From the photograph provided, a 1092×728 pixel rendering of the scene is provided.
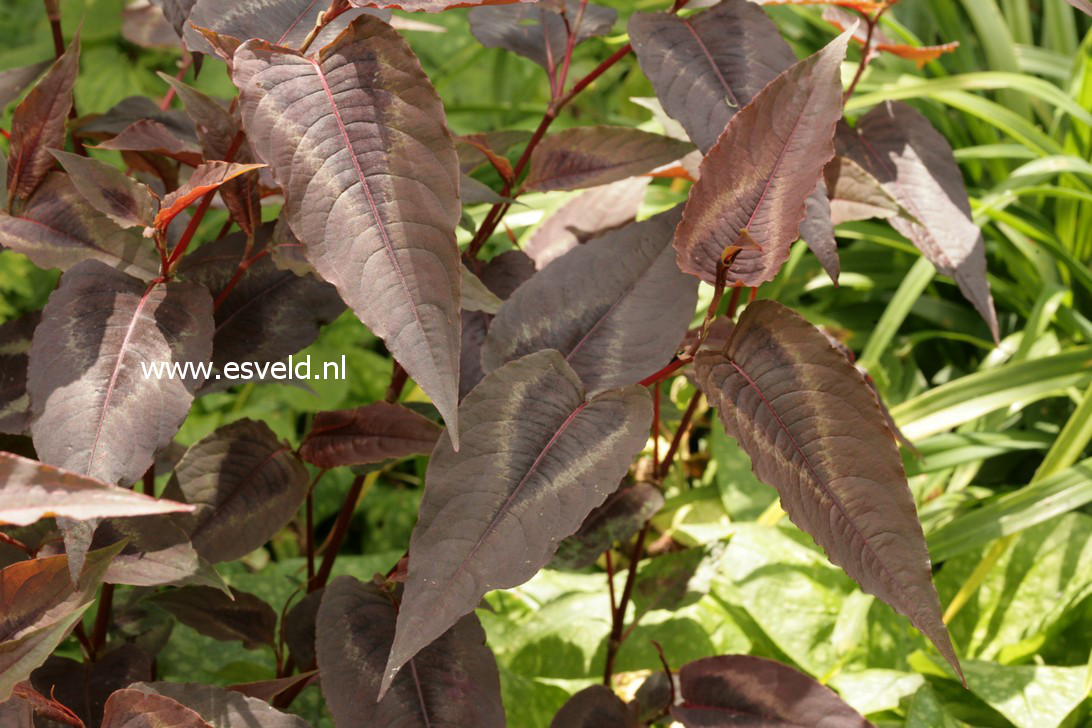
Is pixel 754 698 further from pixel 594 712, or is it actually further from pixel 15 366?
pixel 15 366

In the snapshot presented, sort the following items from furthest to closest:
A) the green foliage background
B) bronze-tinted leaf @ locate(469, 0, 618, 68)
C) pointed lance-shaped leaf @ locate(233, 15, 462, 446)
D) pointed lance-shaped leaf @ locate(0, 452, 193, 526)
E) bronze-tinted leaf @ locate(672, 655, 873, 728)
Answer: the green foliage background
bronze-tinted leaf @ locate(469, 0, 618, 68)
bronze-tinted leaf @ locate(672, 655, 873, 728)
pointed lance-shaped leaf @ locate(233, 15, 462, 446)
pointed lance-shaped leaf @ locate(0, 452, 193, 526)

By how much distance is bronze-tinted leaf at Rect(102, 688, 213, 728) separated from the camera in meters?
0.54

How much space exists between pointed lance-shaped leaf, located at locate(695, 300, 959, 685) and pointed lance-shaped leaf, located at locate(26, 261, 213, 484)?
0.32 m

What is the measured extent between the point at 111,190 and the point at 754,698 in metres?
0.60

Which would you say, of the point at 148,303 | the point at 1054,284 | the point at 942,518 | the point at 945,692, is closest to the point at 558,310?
the point at 148,303

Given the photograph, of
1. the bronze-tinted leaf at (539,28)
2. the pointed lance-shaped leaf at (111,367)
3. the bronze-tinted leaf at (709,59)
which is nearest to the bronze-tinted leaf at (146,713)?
the pointed lance-shaped leaf at (111,367)

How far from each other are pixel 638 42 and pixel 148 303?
1.25ft

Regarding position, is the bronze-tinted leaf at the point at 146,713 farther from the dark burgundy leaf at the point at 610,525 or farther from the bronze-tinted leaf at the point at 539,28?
the bronze-tinted leaf at the point at 539,28

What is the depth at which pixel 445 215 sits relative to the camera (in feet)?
1.83

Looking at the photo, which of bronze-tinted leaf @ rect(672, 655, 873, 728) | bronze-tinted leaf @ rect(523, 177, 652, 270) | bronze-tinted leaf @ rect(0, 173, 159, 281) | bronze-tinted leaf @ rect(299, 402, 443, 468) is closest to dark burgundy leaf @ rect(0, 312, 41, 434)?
bronze-tinted leaf @ rect(0, 173, 159, 281)

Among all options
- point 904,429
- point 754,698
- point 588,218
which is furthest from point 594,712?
point 904,429

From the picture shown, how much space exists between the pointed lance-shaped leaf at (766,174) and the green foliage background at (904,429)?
329 mm

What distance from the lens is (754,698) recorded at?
2.58ft

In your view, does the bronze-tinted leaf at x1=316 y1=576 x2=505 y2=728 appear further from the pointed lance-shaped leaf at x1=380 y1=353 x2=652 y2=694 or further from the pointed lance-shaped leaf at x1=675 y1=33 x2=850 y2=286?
the pointed lance-shaped leaf at x1=675 y1=33 x2=850 y2=286
